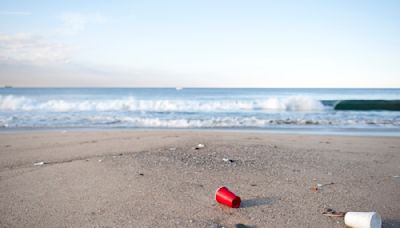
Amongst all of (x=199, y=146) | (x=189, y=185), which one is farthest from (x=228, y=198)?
(x=199, y=146)

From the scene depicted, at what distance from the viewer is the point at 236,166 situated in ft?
14.7

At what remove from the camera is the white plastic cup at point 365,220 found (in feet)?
7.69

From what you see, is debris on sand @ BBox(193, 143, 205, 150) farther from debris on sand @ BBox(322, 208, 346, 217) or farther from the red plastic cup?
debris on sand @ BBox(322, 208, 346, 217)

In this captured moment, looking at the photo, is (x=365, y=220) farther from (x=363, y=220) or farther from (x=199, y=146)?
(x=199, y=146)

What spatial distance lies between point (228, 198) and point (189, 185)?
2.57ft

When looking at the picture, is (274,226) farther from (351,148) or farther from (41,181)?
(351,148)

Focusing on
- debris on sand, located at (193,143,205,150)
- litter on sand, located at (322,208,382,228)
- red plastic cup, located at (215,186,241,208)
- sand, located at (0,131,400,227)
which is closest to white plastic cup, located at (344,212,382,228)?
litter on sand, located at (322,208,382,228)

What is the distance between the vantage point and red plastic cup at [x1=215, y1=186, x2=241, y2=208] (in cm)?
286

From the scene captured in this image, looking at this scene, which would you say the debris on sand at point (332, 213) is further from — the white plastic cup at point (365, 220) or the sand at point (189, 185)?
the white plastic cup at point (365, 220)

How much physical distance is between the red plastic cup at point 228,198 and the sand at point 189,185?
2.6 inches

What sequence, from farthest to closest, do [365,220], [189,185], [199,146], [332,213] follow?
[199,146] → [189,185] → [332,213] → [365,220]

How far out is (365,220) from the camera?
7.74 ft

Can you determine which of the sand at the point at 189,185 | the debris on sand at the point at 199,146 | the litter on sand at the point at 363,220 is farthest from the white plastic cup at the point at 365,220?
the debris on sand at the point at 199,146

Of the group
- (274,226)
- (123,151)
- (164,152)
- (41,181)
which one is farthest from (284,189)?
(123,151)
